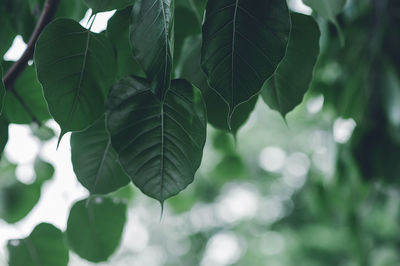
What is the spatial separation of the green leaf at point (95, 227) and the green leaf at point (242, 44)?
0.30 metres

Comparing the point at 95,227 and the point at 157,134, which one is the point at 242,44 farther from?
the point at 95,227

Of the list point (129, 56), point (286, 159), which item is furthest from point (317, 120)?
point (286, 159)

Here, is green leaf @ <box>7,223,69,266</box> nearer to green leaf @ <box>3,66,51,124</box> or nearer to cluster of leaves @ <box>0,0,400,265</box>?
cluster of leaves @ <box>0,0,400,265</box>

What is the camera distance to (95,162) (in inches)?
20.9

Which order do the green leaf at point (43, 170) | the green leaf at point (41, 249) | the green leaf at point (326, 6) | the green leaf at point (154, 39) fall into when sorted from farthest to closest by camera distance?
the green leaf at point (43, 170)
the green leaf at point (41, 249)
the green leaf at point (326, 6)
the green leaf at point (154, 39)

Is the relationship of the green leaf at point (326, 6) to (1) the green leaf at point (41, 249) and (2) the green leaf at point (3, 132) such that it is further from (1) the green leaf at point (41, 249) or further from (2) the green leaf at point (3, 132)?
(1) the green leaf at point (41, 249)

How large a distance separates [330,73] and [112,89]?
1148 mm

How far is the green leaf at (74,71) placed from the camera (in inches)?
17.3

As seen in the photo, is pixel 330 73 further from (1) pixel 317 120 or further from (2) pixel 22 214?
(2) pixel 22 214

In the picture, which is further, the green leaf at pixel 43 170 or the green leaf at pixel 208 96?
the green leaf at pixel 43 170

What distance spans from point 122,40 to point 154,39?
0.11 m

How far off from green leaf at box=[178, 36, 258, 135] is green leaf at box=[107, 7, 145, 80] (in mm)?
55

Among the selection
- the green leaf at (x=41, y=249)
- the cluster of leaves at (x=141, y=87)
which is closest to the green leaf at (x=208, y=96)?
the cluster of leaves at (x=141, y=87)

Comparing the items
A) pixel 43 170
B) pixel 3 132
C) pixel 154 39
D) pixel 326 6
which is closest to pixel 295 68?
pixel 326 6
